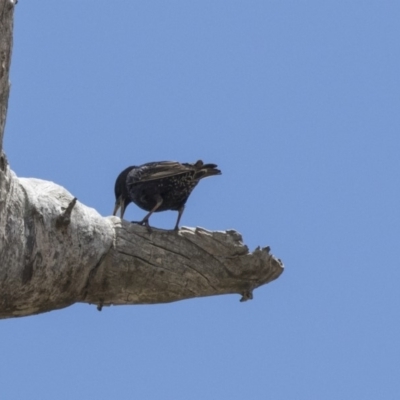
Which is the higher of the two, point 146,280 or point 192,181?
point 192,181

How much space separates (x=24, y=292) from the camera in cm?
752

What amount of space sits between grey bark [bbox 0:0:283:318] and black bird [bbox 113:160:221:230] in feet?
4.93

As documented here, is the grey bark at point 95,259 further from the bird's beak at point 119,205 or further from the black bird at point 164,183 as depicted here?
the bird's beak at point 119,205

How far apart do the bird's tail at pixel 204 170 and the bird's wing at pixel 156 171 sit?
0.22 feet

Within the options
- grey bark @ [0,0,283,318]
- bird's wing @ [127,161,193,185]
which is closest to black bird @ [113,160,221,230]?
bird's wing @ [127,161,193,185]

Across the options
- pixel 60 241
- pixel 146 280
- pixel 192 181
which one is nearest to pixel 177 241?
pixel 146 280

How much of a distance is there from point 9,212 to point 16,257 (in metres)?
0.27

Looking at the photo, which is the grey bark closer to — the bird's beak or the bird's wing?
the bird's wing

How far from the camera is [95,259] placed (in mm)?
7945

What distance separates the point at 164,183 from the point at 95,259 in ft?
6.59

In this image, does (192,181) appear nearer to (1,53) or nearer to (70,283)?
(70,283)

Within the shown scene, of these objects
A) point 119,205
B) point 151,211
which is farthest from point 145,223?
point 119,205

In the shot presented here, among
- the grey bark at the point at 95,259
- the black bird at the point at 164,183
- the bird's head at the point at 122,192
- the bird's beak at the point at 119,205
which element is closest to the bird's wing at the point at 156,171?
the black bird at the point at 164,183

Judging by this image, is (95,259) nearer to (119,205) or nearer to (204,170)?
(204,170)
